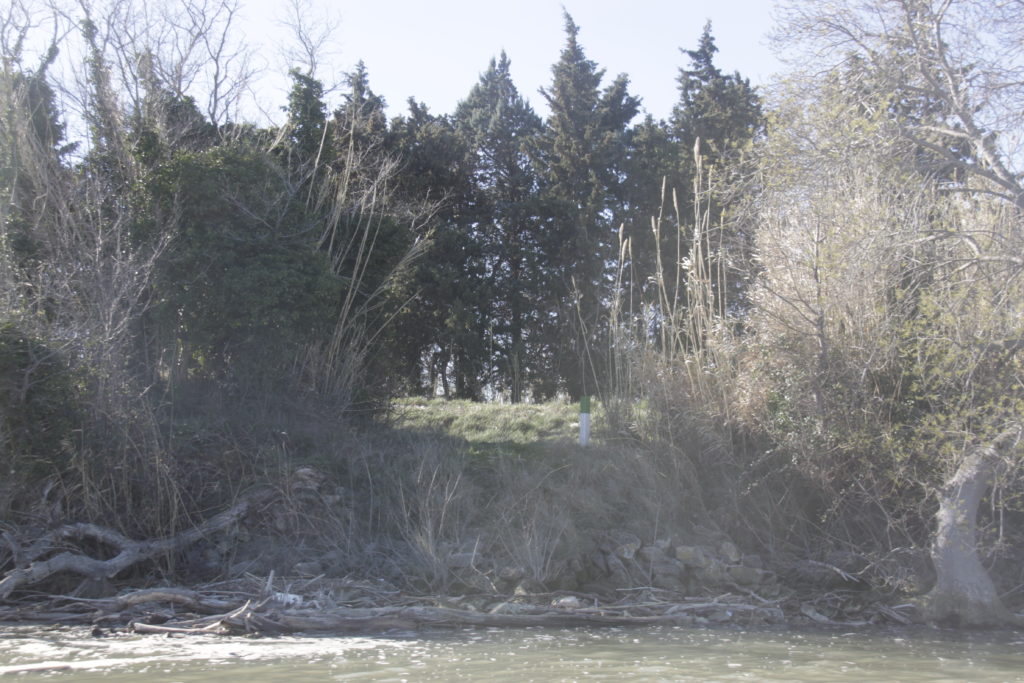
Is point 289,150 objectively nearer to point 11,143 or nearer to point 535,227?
point 11,143

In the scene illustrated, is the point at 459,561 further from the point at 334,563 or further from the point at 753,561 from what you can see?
the point at 753,561

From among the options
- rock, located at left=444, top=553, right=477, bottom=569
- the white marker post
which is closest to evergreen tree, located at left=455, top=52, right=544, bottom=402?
the white marker post

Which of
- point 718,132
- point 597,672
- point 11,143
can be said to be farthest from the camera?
point 718,132

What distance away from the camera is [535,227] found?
23.5 meters

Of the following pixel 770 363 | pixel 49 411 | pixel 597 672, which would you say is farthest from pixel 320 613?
pixel 770 363

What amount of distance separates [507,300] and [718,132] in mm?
7622

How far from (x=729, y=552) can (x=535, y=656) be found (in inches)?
146

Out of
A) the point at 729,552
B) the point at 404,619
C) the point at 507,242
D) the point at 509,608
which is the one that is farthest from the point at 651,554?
the point at 507,242

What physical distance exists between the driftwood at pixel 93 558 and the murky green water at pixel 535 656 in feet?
3.12

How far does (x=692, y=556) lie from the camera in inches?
419

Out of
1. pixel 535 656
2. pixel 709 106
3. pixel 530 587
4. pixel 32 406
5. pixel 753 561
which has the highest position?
pixel 709 106

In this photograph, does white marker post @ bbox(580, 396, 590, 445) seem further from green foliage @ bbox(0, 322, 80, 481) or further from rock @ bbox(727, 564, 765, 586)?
green foliage @ bbox(0, 322, 80, 481)

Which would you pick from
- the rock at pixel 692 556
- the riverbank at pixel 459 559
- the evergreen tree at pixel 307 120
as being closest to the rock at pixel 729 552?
the riverbank at pixel 459 559

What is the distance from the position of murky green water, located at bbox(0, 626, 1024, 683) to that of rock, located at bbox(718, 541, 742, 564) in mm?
1659
